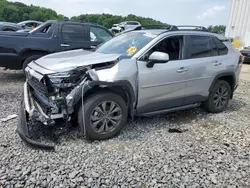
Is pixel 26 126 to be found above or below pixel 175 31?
below

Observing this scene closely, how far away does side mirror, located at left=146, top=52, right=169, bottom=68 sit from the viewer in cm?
374

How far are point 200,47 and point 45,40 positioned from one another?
4302 millimetres

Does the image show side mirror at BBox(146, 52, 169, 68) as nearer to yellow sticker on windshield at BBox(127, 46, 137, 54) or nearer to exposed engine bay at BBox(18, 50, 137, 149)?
yellow sticker on windshield at BBox(127, 46, 137, 54)

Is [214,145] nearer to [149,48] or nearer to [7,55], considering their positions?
[149,48]

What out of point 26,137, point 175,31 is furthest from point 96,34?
point 26,137

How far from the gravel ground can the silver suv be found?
29cm

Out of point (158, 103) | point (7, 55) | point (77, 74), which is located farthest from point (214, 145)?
point (7, 55)

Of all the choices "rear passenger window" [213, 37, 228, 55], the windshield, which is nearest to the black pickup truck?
the windshield

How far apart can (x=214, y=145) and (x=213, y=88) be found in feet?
5.11

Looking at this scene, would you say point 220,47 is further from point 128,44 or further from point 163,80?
point 128,44

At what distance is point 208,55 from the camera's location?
4.75m

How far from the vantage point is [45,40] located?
677 cm

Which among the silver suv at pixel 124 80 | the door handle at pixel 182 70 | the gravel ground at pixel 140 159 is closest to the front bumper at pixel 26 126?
the silver suv at pixel 124 80

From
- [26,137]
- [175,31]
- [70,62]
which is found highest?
[175,31]
